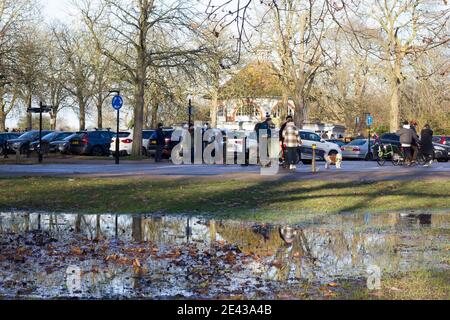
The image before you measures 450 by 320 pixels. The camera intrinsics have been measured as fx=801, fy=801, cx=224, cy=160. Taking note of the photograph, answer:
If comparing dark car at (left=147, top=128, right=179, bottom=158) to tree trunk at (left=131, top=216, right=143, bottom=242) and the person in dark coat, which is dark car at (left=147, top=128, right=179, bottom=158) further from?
tree trunk at (left=131, top=216, right=143, bottom=242)

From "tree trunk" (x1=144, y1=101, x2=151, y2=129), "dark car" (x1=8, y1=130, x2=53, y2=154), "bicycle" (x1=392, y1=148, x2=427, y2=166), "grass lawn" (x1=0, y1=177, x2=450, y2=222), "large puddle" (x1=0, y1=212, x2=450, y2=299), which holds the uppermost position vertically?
"tree trunk" (x1=144, y1=101, x2=151, y2=129)

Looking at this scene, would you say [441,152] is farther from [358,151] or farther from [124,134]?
[124,134]

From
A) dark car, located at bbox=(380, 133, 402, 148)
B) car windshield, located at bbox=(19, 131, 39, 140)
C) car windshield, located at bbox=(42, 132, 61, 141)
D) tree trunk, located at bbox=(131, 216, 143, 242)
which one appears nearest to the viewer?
tree trunk, located at bbox=(131, 216, 143, 242)

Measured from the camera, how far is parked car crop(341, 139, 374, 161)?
46188 mm

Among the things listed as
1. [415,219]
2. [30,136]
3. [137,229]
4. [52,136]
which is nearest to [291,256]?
[137,229]

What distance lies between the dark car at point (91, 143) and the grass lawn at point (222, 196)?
21.1m

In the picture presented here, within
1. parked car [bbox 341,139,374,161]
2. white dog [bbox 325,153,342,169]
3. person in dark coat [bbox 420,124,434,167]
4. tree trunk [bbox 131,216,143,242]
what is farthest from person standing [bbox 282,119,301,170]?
parked car [bbox 341,139,374,161]

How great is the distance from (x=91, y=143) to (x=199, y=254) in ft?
114

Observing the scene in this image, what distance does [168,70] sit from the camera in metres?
40.6

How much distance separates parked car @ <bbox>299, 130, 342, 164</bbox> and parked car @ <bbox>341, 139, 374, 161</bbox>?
24.9 feet

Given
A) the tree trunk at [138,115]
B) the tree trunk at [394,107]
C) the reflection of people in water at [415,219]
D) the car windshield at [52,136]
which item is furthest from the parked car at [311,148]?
the reflection of people in water at [415,219]
